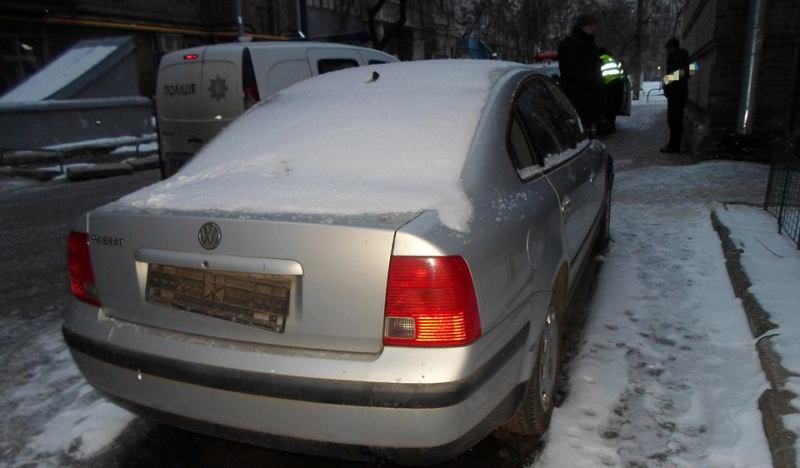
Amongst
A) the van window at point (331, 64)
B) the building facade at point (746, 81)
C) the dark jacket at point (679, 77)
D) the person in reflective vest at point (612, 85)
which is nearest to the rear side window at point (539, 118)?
the van window at point (331, 64)

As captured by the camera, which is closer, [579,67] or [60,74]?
[579,67]

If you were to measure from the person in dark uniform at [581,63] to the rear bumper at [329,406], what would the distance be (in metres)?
6.16

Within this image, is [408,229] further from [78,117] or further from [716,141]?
[78,117]

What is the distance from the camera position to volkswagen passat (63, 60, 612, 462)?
1.97 metres

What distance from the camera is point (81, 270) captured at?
247 centimetres

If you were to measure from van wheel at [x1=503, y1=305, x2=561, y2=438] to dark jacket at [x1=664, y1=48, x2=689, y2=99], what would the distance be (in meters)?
8.65

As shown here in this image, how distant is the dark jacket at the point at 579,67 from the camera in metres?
Answer: 7.75

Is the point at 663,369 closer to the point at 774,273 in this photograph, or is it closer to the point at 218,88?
the point at 774,273

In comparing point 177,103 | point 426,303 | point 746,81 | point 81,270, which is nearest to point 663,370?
point 426,303

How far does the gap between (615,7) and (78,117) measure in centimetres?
3204

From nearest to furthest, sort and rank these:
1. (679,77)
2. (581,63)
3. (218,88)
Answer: (218,88) < (581,63) < (679,77)

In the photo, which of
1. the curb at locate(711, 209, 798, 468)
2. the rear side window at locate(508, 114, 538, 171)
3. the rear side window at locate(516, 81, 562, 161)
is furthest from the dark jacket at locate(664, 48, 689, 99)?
the rear side window at locate(508, 114, 538, 171)

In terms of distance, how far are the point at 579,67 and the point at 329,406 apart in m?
6.75

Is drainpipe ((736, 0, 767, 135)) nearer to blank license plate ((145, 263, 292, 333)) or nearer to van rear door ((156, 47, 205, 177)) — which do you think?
van rear door ((156, 47, 205, 177))
